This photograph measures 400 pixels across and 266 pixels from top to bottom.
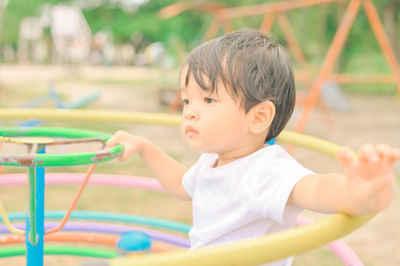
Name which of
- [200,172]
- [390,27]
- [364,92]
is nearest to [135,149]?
[200,172]

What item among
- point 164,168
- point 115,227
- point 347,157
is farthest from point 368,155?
point 115,227

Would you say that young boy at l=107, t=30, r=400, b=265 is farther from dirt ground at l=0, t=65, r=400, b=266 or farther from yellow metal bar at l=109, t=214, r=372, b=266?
dirt ground at l=0, t=65, r=400, b=266

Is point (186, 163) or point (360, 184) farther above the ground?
point (360, 184)

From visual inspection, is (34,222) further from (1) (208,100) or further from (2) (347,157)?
(2) (347,157)

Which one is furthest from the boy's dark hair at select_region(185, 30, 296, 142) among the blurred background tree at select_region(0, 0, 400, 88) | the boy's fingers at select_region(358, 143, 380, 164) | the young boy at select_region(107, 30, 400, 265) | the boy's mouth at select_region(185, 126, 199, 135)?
the blurred background tree at select_region(0, 0, 400, 88)

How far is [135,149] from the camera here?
1468mm

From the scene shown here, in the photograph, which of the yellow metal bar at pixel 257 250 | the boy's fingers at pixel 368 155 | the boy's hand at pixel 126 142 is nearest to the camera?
the yellow metal bar at pixel 257 250

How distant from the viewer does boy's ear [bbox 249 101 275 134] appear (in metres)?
1.22


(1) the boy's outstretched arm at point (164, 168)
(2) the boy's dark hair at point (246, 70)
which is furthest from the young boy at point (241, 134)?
(1) the boy's outstretched arm at point (164, 168)

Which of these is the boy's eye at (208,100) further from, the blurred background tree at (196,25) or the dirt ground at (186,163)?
the blurred background tree at (196,25)

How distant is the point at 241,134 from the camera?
1.25 metres

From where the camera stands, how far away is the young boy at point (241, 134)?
1.15 m

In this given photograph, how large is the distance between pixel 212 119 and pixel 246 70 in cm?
14

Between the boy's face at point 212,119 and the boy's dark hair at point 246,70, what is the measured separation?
18mm
